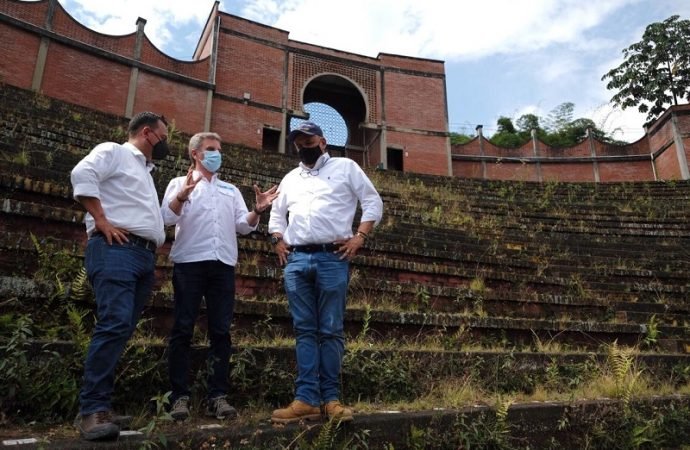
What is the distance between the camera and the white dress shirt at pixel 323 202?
2.87 m

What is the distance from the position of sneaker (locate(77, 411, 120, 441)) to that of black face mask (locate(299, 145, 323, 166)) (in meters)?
1.77

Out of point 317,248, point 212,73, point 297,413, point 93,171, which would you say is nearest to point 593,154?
point 212,73

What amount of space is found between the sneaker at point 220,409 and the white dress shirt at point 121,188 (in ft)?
3.08

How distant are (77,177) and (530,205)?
10979 millimetres

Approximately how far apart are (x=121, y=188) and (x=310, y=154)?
1122 millimetres

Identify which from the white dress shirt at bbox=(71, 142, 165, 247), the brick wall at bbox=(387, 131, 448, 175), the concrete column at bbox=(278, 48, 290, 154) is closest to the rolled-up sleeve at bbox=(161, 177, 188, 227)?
the white dress shirt at bbox=(71, 142, 165, 247)

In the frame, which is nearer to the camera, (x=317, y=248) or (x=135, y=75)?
(x=317, y=248)

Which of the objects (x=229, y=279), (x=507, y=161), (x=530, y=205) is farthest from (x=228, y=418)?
(x=507, y=161)

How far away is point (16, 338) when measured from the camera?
2.42 metres

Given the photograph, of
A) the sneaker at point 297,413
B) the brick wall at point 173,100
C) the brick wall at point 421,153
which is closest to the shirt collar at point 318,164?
the sneaker at point 297,413

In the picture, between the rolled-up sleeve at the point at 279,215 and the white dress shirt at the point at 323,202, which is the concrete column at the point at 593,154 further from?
the rolled-up sleeve at the point at 279,215

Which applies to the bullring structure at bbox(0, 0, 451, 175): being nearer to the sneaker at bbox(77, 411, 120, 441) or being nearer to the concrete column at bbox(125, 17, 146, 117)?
the concrete column at bbox(125, 17, 146, 117)

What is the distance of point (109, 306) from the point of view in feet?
7.49

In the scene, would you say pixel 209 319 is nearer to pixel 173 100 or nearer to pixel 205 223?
pixel 205 223
